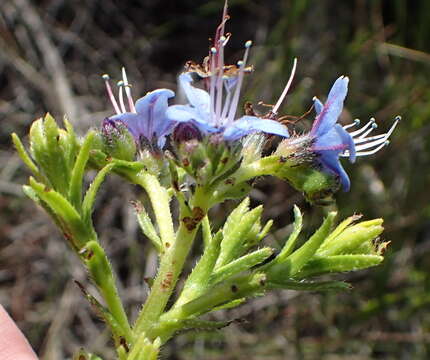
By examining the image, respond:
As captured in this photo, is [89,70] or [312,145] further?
[89,70]

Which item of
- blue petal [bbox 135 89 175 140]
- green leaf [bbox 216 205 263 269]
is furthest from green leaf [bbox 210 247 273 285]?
blue petal [bbox 135 89 175 140]

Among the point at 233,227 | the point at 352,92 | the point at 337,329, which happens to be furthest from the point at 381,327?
the point at 233,227

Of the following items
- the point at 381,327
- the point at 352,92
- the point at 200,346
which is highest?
the point at 352,92

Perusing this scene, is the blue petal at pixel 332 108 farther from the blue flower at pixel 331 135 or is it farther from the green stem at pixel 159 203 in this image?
the green stem at pixel 159 203

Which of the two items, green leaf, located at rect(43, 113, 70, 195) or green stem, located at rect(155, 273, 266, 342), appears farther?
green leaf, located at rect(43, 113, 70, 195)

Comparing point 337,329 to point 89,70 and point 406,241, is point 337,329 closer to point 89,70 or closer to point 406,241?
point 406,241

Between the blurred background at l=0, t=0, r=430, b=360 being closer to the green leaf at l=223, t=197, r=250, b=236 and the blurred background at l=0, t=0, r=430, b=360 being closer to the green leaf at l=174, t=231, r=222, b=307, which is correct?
the green leaf at l=223, t=197, r=250, b=236

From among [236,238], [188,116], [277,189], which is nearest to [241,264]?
[236,238]
